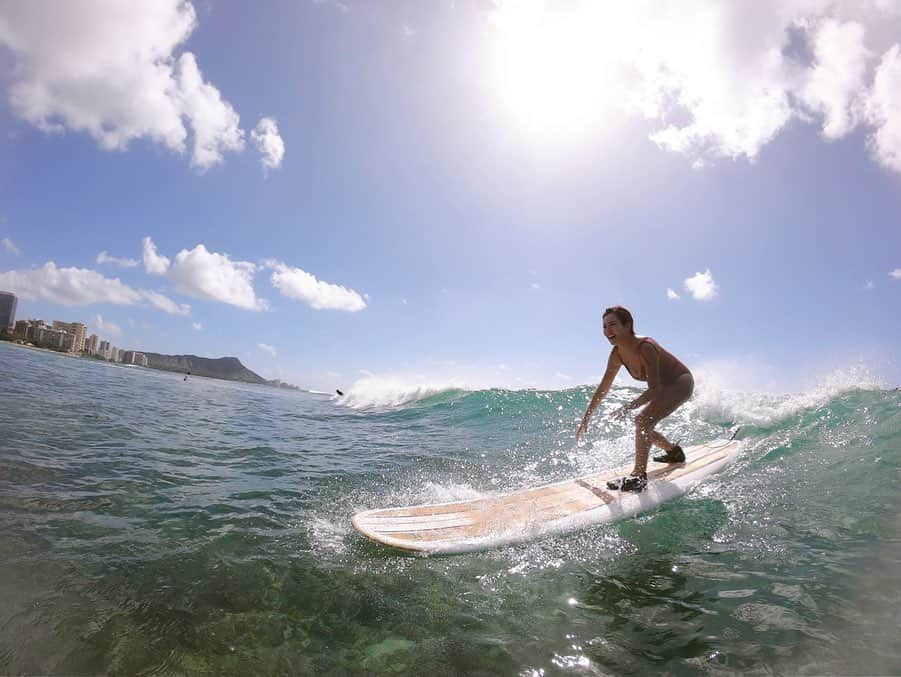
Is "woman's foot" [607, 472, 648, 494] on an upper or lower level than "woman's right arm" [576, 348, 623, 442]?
lower

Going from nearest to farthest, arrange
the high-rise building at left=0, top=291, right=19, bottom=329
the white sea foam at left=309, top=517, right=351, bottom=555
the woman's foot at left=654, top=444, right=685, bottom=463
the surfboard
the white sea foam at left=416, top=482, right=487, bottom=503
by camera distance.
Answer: the white sea foam at left=309, top=517, right=351, bottom=555
the surfboard
the white sea foam at left=416, top=482, right=487, bottom=503
the woman's foot at left=654, top=444, right=685, bottom=463
the high-rise building at left=0, top=291, right=19, bottom=329

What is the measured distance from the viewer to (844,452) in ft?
22.6

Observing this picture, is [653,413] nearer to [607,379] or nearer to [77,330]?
[607,379]

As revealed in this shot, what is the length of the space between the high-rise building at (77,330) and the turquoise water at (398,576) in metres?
161

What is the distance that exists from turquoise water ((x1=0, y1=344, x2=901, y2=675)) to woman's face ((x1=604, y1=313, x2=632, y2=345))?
7.26 feet

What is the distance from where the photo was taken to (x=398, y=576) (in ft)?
10.5

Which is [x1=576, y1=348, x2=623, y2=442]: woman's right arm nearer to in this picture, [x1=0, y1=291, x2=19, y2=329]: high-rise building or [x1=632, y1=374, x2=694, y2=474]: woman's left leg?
[x1=632, y1=374, x2=694, y2=474]: woman's left leg

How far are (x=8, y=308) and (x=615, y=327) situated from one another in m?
167

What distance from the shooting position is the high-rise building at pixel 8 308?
363 feet

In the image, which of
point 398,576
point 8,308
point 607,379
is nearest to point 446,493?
point 398,576

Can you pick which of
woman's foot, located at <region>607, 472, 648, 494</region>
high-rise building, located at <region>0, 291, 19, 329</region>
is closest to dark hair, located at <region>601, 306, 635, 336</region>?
woman's foot, located at <region>607, 472, 648, 494</region>

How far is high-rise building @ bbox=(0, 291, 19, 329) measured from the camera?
111m

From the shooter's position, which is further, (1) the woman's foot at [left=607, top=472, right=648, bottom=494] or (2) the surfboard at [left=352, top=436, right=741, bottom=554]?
(1) the woman's foot at [left=607, top=472, right=648, bottom=494]

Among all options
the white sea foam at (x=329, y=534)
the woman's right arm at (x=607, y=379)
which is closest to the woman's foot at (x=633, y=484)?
the woman's right arm at (x=607, y=379)
